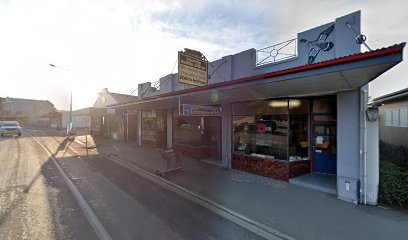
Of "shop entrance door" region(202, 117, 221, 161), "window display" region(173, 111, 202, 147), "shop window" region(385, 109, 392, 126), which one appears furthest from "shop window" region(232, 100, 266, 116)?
"shop window" region(385, 109, 392, 126)

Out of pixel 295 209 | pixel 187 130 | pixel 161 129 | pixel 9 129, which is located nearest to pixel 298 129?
pixel 295 209

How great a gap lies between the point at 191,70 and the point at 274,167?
5.50 m

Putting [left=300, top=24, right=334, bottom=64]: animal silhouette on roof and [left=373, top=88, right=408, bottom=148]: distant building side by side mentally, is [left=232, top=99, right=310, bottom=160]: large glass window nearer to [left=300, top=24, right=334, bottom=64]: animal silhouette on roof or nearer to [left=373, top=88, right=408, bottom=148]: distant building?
[left=300, top=24, right=334, bottom=64]: animal silhouette on roof

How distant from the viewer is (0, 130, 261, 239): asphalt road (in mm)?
4340

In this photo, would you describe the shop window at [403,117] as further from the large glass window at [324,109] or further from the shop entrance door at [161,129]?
the shop entrance door at [161,129]

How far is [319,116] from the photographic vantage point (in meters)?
8.20

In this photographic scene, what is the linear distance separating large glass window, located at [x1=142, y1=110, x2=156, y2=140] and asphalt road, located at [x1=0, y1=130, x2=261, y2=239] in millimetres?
7596

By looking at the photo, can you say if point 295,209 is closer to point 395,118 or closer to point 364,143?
point 364,143

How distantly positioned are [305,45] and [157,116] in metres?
10.7

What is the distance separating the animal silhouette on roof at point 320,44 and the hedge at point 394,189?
4.69 m

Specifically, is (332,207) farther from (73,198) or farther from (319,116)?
(73,198)

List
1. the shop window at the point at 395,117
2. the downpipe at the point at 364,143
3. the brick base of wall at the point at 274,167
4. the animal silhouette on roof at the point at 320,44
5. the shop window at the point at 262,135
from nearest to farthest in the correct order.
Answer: the downpipe at the point at 364,143 < the animal silhouette on roof at the point at 320,44 < the brick base of wall at the point at 274,167 < the shop window at the point at 262,135 < the shop window at the point at 395,117

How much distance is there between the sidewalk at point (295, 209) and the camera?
14.6 ft

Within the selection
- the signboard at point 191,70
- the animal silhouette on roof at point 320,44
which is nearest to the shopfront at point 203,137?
the signboard at point 191,70
